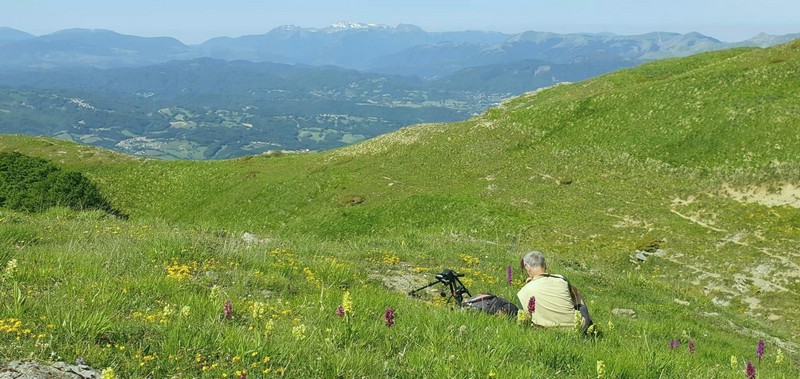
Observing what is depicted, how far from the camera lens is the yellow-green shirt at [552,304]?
9422 millimetres

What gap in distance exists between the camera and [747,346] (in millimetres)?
13898

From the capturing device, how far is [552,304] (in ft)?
31.2

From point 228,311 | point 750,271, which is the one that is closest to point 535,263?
point 228,311

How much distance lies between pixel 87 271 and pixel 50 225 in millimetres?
7538

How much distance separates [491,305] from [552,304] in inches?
45.2

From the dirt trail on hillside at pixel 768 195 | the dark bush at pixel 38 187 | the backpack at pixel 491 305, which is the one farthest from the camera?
the dark bush at pixel 38 187

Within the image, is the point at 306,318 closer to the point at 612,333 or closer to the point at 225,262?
the point at 225,262

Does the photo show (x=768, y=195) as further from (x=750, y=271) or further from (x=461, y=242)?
(x=461, y=242)

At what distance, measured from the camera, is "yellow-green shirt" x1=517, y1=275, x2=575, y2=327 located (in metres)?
9.42

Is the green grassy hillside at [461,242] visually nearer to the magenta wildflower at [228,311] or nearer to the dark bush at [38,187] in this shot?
the magenta wildflower at [228,311]

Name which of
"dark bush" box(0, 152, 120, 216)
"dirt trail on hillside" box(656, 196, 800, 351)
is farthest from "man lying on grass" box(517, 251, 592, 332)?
"dark bush" box(0, 152, 120, 216)

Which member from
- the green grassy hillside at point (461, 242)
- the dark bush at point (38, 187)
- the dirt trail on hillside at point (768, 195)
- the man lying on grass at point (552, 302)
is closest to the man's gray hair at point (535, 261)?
the man lying on grass at point (552, 302)

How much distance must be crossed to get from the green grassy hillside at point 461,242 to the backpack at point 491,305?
0.69m

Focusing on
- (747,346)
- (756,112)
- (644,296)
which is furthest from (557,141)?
(747,346)
